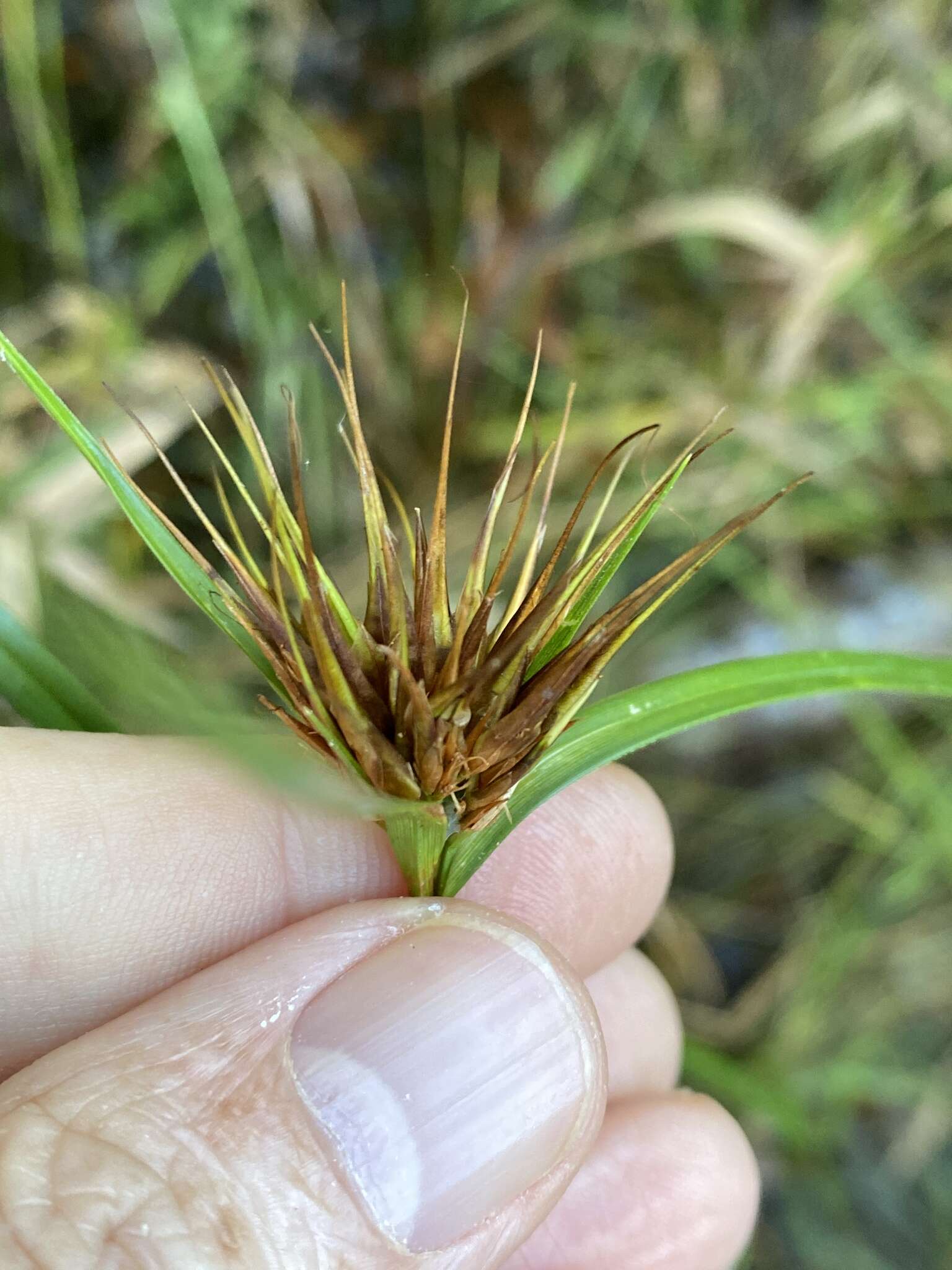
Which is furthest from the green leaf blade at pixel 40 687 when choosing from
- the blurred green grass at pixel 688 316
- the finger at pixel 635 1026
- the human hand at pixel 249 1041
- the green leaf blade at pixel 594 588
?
the finger at pixel 635 1026

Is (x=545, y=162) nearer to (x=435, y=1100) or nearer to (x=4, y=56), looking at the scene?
(x=4, y=56)

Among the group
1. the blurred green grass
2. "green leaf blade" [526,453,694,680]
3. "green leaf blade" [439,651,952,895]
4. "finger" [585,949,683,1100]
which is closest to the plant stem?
"green leaf blade" [439,651,952,895]

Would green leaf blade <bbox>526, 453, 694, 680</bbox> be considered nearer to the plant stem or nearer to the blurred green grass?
the plant stem

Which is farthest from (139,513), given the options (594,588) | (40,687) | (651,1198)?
(651,1198)

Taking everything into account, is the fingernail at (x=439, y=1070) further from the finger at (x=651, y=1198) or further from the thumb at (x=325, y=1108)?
the finger at (x=651, y=1198)

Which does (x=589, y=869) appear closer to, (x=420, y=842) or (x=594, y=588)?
(x=420, y=842)

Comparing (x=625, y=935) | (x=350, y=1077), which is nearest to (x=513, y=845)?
(x=625, y=935)
